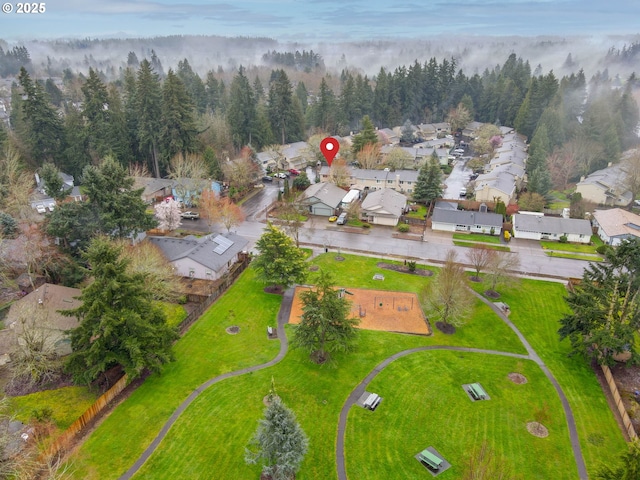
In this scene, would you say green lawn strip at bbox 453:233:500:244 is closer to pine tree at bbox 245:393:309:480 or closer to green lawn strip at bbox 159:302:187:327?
green lawn strip at bbox 159:302:187:327

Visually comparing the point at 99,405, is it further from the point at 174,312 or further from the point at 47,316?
the point at 174,312

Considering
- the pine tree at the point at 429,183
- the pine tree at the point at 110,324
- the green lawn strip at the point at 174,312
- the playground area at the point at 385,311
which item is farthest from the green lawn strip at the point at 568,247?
the pine tree at the point at 110,324

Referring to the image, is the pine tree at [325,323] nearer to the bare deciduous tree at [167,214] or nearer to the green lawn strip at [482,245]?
the green lawn strip at [482,245]

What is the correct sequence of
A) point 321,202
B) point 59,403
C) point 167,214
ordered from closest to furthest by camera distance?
point 59,403 → point 167,214 → point 321,202

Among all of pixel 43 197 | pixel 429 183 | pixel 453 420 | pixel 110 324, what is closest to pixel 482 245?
pixel 429 183

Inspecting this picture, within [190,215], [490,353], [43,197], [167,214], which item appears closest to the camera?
[490,353]

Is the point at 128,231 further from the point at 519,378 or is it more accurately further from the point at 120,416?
the point at 519,378
